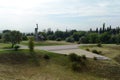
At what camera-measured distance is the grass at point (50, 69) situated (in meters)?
27.8

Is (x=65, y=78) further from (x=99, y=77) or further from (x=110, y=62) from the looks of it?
(x=110, y=62)

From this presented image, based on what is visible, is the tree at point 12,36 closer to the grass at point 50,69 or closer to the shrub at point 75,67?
the grass at point 50,69

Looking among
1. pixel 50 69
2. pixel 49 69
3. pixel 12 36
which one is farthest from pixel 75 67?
pixel 12 36

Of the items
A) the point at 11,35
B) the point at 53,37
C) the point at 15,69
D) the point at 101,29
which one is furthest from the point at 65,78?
the point at 101,29

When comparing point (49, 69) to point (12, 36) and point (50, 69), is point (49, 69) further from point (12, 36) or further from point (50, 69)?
point (12, 36)

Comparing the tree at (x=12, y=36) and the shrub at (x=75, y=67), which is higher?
the tree at (x=12, y=36)

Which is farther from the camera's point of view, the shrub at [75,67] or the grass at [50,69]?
the shrub at [75,67]

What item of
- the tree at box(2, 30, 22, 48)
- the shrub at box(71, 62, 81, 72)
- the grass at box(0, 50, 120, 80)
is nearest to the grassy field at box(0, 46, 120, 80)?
the grass at box(0, 50, 120, 80)

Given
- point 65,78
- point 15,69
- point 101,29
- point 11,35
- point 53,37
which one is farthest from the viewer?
point 101,29

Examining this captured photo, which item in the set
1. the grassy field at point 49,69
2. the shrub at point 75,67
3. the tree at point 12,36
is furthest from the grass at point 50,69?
the tree at point 12,36

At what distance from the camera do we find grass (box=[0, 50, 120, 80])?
2784 cm

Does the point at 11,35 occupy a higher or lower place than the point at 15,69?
higher

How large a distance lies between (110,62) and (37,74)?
12.4 metres

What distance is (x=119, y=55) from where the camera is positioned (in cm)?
4231
